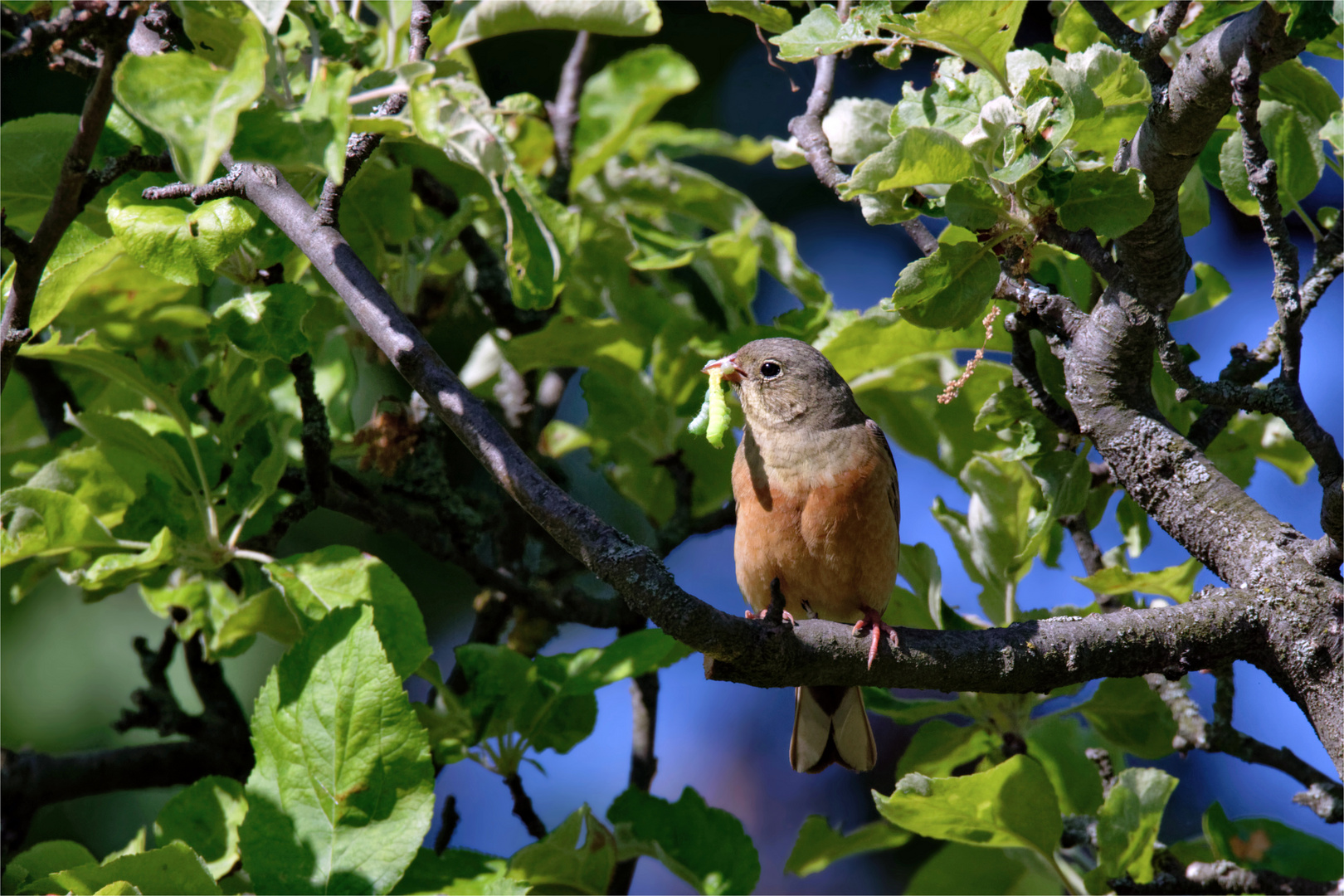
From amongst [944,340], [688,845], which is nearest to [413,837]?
[688,845]

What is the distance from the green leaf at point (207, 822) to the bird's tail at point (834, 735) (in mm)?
→ 1689

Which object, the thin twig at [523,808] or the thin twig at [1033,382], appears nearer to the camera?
the thin twig at [1033,382]

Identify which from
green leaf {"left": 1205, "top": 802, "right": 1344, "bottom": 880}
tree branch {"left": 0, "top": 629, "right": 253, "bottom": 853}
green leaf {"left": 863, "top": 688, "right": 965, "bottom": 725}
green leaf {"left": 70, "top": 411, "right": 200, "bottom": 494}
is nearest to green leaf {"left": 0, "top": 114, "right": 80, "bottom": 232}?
green leaf {"left": 70, "top": 411, "right": 200, "bottom": 494}

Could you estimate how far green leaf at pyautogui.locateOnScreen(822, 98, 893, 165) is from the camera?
278 centimetres

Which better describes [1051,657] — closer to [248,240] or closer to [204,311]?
[248,240]

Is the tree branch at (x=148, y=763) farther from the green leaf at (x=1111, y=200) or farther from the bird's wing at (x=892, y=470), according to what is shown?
the green leaf at (x=1111, y=200)

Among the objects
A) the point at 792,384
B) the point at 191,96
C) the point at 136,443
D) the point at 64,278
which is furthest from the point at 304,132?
the point at 792,384

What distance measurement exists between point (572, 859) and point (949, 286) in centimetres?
168

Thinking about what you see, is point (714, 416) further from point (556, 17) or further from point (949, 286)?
point (556, 17)

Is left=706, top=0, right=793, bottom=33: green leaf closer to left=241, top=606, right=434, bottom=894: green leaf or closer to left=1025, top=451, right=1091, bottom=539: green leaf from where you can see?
left=1025, top=451, right=1091, bottom=539: green leaf

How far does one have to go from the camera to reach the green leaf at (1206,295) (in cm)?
304

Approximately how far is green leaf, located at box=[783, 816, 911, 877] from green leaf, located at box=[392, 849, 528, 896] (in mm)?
928

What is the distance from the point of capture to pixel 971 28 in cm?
222

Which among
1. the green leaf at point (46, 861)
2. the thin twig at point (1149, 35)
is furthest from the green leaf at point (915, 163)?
the green leaf at point (46, 861)
